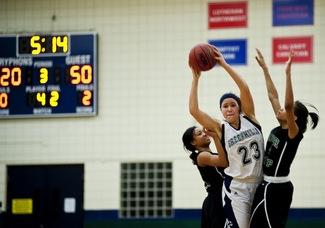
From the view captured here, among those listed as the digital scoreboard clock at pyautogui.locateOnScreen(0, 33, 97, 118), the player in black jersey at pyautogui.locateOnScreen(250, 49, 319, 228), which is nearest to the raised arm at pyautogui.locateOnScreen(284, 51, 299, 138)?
the player in black jersey at pyautogui.locateOnScreen(250, 49, 319, 228)

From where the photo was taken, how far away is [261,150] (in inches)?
234

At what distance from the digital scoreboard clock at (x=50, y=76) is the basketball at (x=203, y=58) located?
5549 mm

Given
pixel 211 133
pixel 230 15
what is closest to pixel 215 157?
pixel 211 133

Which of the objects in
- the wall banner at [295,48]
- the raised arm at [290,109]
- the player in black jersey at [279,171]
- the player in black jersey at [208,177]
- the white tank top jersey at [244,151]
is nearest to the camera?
the raised arm at [290,109]

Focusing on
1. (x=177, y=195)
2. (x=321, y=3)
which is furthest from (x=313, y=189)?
(x=321, y=3)

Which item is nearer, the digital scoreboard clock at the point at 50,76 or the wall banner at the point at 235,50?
the wall banner at the point at 235,50

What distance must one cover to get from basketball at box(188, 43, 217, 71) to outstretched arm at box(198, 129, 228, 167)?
2.00 ft

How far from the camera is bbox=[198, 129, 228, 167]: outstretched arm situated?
5992 millimetres

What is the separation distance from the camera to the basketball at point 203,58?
645 centimetres

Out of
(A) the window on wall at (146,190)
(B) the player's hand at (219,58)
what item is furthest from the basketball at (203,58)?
(A) the window on wall at (146,190)

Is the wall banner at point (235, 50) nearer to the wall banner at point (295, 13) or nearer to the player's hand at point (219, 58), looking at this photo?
the wall banner at point (295, 13)

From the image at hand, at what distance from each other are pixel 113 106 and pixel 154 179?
1.41 m

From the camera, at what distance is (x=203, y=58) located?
21.2ft

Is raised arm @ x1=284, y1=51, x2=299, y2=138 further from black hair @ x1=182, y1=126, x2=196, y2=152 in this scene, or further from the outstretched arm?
black hair @ x1=182, y1=126, x2=196, y2=152
